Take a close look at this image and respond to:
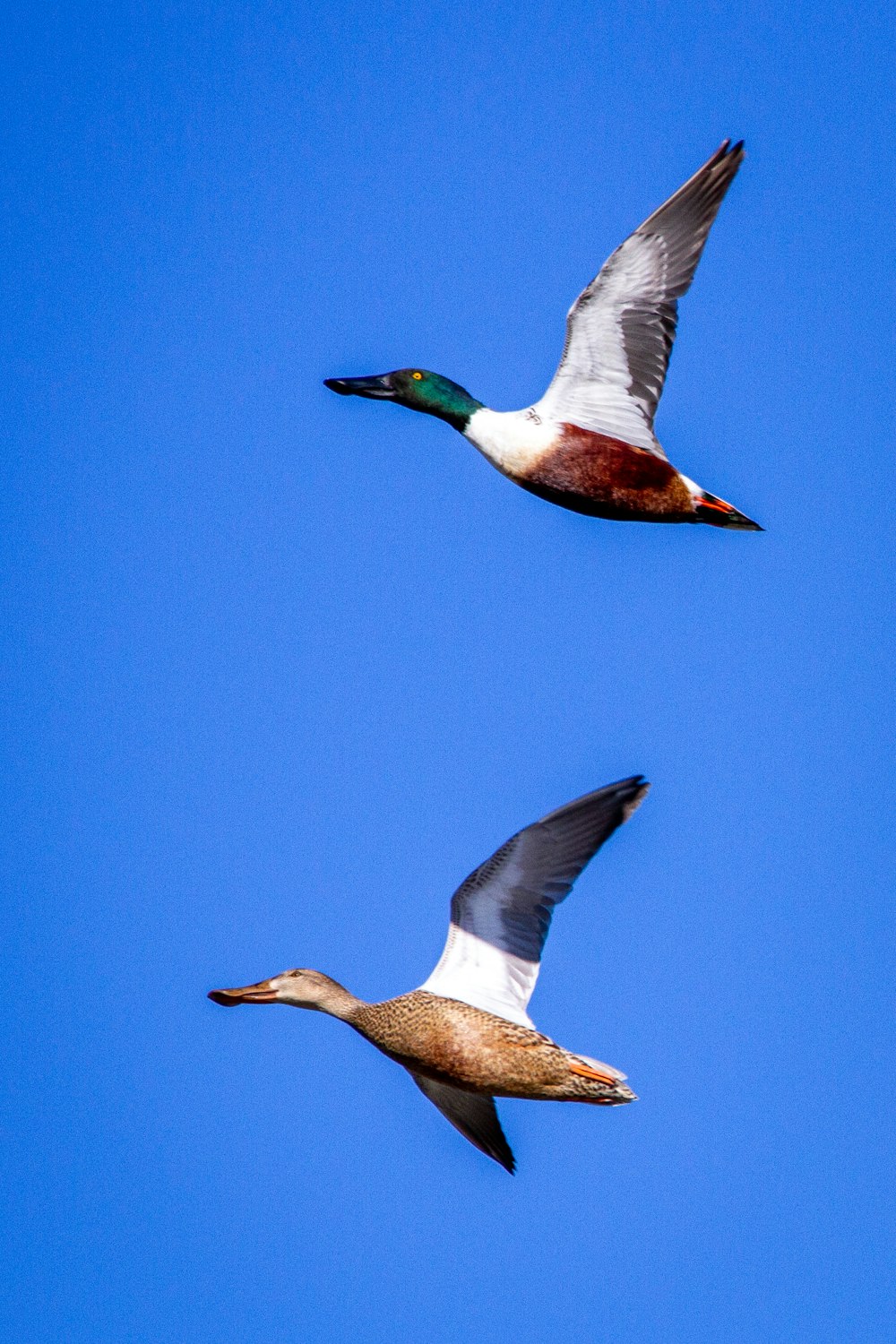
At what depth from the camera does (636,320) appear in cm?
1056

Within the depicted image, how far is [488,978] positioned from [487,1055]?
0.58 m

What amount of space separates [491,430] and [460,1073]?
335 cm

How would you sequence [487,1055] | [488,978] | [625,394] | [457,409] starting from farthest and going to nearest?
[457,409]
[625,394]
[488,978]
[487,1055]

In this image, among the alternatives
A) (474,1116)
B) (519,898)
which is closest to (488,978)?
(519,898)

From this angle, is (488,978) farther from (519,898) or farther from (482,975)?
(519,898)

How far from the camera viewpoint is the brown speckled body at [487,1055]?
32.5 ft

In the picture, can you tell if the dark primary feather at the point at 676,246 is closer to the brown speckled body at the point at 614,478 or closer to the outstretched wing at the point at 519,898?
the brown speckled body at the point at 614,478

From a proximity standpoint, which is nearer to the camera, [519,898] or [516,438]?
[519,898]

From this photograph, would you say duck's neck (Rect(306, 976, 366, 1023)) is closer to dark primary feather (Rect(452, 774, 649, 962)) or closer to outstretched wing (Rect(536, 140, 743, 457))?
dark primary feather (Rect(452, 774, 649, 962))

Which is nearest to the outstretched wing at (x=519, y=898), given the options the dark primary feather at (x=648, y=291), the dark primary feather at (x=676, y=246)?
the dark primary feather at (x=648, y=291)

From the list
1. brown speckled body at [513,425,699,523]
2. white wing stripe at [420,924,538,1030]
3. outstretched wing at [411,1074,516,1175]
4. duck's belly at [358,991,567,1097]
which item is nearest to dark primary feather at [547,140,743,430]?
brown speckled body at [513,425,699,523]

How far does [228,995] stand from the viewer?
34.4 feet

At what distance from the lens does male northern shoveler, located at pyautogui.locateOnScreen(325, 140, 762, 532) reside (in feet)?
34.4

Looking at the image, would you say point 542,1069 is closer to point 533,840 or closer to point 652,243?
point 533,840
